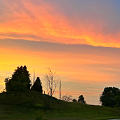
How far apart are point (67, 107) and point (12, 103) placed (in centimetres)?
1738

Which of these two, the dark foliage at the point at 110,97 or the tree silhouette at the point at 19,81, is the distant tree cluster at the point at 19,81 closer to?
the tree silhouette at the point at 19,81

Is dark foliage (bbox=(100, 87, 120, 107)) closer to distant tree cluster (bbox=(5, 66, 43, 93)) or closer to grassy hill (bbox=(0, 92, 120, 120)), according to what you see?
grassy hill (bbox=(0, 92, 120, 120))

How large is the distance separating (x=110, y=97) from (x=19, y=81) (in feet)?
226

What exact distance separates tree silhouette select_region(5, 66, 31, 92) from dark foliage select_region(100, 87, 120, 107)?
52486 mm

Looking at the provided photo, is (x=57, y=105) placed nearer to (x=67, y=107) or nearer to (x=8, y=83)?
(x=67, y=107)

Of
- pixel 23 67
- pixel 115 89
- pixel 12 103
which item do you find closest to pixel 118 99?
pixel 115 89

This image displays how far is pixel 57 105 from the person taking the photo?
10112 cm

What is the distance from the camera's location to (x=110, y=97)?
15900 cm

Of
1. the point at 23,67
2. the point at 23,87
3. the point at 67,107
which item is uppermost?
the point at 23,67

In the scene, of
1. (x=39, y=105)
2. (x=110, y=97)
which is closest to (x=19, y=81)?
(x=39, y=105)

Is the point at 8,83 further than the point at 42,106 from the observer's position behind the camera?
Yes

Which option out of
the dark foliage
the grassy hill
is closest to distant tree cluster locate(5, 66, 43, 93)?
the grassy hill

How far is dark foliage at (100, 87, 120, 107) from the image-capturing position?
14855 cm

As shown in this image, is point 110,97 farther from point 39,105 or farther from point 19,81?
point 39,105
